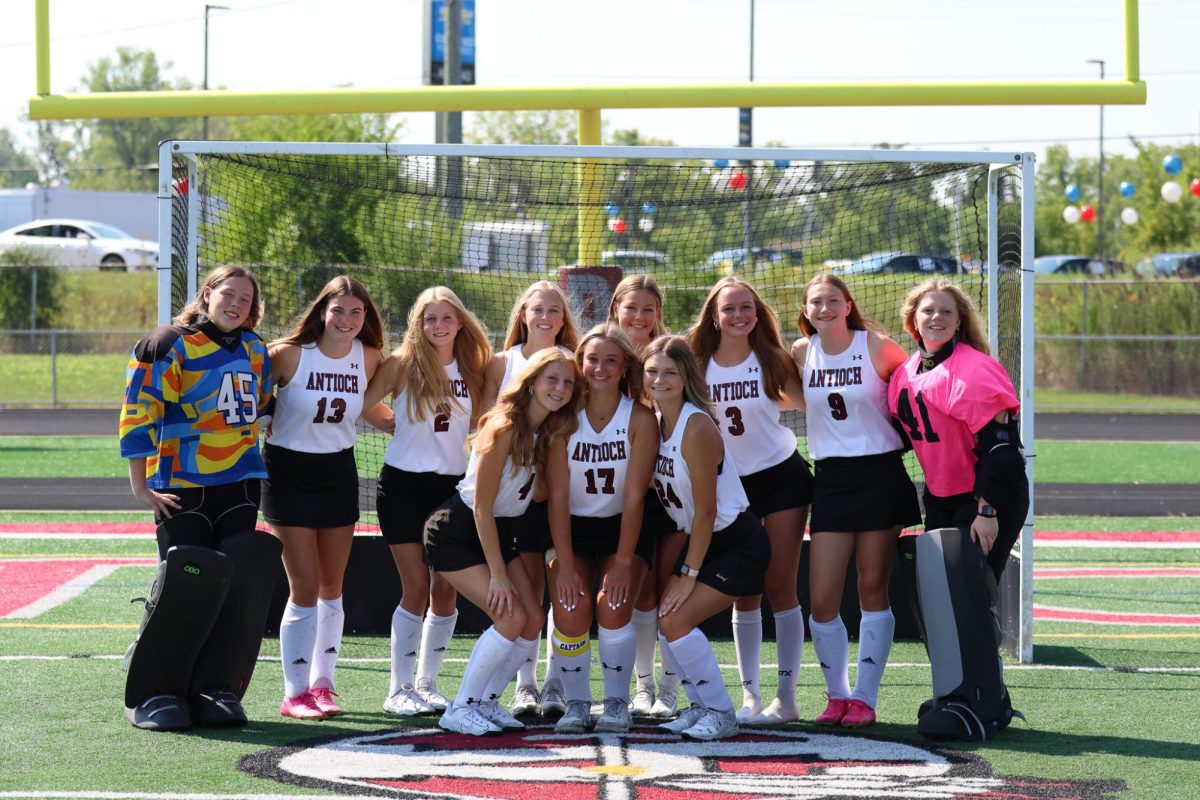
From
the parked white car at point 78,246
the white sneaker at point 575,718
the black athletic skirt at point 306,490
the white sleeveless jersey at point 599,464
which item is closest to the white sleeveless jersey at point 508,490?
the white sleeveless jersey at point 599,464

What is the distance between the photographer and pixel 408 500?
5793 millimetres

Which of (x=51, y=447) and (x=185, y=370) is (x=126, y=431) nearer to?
(x=185, y=370)

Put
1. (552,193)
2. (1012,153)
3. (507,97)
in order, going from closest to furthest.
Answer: (1012,153) → (507,97) → (552,193)

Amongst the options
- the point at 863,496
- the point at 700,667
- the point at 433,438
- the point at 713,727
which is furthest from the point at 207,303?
the point at 863,496

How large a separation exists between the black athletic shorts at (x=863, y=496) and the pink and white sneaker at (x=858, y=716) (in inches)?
Answer: 27.5

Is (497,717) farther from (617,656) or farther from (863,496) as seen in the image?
(863,496)

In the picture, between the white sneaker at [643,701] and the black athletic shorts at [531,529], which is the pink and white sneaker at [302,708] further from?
the white sneaker at [643,701]

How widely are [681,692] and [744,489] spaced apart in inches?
45.4

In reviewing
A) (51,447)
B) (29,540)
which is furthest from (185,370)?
(51,447)

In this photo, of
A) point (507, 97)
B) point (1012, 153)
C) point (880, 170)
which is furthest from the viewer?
point (880, 170)

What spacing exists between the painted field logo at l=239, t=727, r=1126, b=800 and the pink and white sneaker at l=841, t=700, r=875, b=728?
127 millimetres

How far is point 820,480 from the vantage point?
577 cm

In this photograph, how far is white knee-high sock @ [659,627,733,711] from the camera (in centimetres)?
541

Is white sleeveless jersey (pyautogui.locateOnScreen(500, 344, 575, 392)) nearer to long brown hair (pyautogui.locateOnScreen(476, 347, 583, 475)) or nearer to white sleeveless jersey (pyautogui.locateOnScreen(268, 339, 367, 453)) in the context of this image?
long brown hair (pyautogui.locateOnScreen(476, 347, 583, 475))
